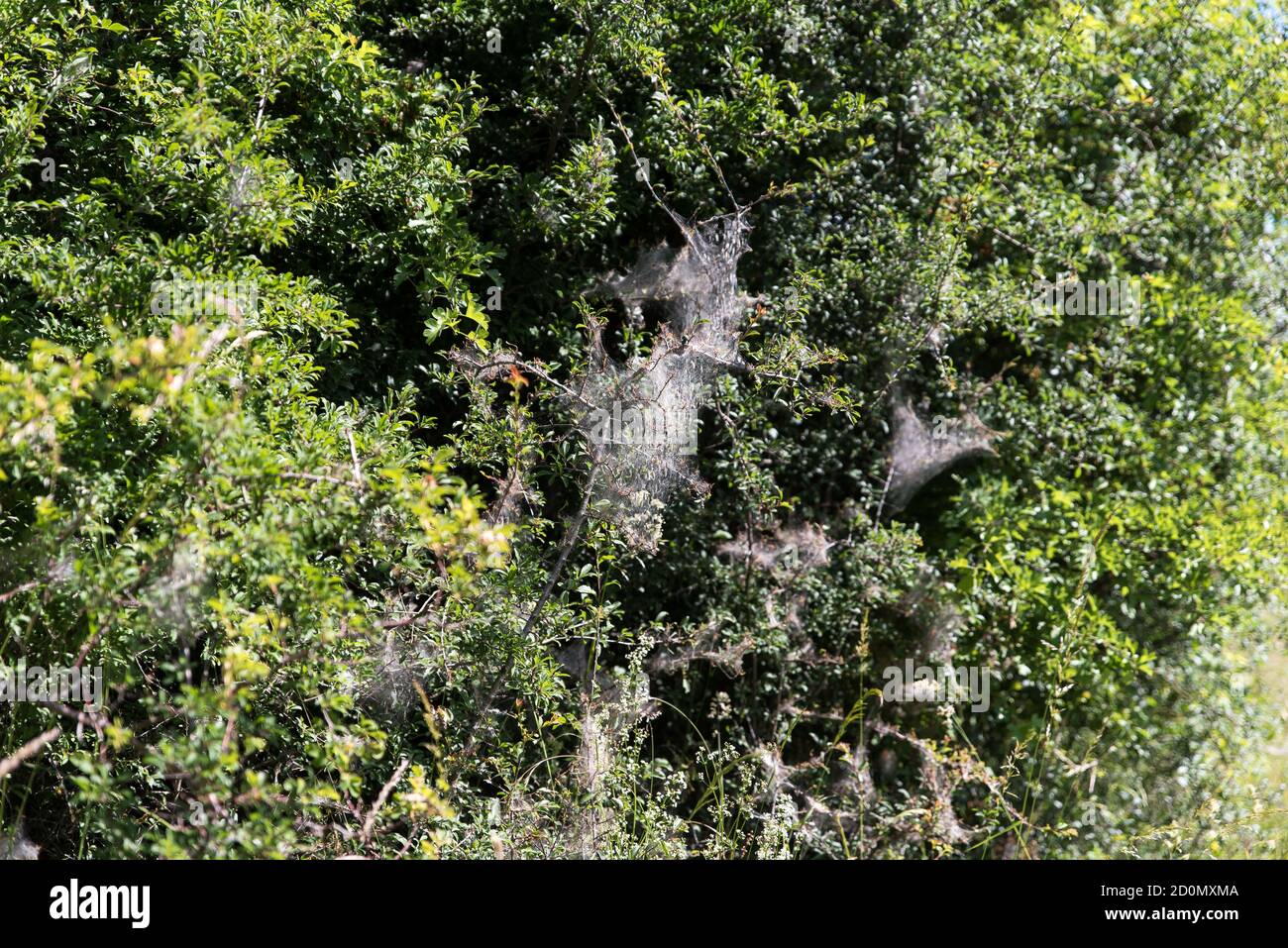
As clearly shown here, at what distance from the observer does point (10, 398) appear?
2.41 metres

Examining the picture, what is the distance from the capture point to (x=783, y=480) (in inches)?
187

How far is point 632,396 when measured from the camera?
3711 millimetres

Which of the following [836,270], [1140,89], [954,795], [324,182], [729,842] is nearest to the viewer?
[729,842]

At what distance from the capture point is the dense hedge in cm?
283

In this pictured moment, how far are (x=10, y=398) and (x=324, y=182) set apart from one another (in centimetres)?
171

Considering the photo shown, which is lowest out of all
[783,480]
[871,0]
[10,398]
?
[10,398]

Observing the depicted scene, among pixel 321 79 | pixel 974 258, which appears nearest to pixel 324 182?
pixel 321 79

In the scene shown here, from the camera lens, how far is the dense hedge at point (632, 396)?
2834 mm

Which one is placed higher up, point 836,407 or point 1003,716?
point 836,407

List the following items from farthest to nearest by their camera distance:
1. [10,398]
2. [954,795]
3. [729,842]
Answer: [954,795]
[729,842]
[10,398]

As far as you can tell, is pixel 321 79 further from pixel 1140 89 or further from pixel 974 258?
pixel 1140 89
